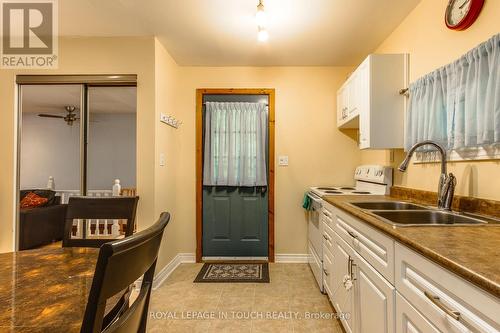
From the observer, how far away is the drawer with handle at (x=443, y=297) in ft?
2.06

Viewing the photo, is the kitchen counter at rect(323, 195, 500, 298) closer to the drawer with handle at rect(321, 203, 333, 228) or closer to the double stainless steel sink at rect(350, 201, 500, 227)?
the double stainless steel sink at rect(350, 201, 500, 227)

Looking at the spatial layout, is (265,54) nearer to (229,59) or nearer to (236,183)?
(229,59)

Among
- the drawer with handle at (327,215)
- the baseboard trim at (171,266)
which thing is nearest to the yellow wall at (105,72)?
the baseboard trim at (171,266)

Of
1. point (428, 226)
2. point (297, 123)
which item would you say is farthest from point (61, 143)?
point (428, 226)

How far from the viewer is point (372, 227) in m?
1.28

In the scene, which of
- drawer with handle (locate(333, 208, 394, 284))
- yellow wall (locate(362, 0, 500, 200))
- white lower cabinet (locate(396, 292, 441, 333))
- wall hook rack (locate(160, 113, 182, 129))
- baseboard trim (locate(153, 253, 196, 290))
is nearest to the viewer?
white lower cabinet (locate(396, 292, 441, 333))

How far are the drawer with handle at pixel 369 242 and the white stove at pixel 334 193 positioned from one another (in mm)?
682

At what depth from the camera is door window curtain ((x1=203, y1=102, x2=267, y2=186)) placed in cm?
320

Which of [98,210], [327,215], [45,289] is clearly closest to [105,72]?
[98,210]

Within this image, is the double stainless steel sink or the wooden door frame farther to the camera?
the wooden door frame

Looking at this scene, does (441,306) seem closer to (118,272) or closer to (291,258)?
(118,272)

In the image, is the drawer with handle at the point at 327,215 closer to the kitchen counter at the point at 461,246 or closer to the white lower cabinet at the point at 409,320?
the kitchen counter at the point at 461,246

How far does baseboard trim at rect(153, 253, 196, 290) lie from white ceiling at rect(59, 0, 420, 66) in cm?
236

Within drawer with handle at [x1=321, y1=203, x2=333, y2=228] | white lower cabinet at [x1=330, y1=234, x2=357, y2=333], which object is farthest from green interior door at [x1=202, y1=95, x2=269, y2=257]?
white lower cabinet at [x1=330, y1=234, x2=357, y2=333]
